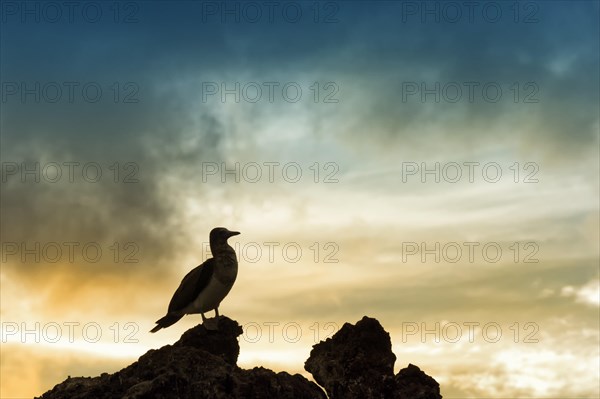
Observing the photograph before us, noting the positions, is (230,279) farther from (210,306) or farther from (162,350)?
(162,350)

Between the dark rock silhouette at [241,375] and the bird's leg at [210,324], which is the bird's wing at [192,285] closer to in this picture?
the bird's leg at [210,324]

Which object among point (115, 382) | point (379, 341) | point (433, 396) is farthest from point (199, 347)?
point (433, 396)

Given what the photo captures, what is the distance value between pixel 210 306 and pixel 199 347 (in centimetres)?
155

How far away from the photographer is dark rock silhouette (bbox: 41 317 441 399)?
21.2 meters

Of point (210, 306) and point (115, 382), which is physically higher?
point (210, 306)

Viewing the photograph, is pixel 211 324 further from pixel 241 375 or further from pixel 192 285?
pixel 241 375

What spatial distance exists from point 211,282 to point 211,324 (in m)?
1.42

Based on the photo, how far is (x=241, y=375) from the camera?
2202 cm

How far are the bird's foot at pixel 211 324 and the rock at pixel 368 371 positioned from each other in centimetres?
373

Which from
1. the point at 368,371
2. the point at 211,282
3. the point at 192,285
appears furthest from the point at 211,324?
the point at 368,371

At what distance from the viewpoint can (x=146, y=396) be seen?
20500 millimetres

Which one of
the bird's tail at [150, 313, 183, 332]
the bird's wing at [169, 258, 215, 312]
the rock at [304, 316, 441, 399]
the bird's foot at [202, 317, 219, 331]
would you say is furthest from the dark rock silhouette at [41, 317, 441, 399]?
the bird's tail at [150, 313, 183, 332]

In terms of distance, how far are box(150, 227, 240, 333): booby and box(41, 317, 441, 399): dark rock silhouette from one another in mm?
831

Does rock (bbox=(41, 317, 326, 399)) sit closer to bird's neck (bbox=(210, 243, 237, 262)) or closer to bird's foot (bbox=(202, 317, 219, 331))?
bird's foot (bbox=(202, 317, 219, 331))
